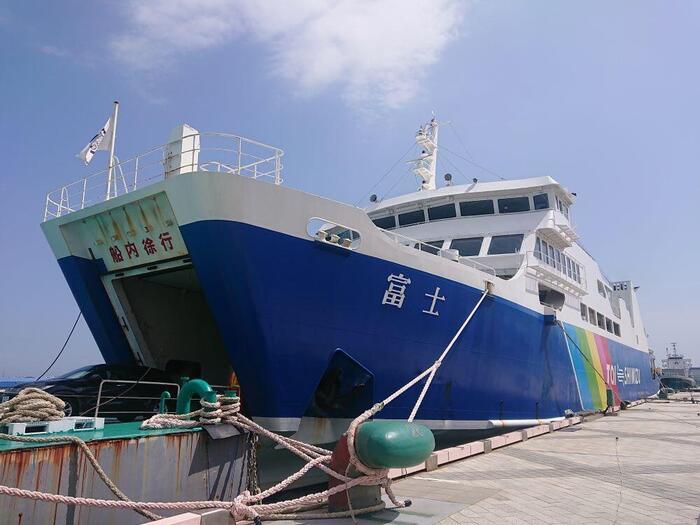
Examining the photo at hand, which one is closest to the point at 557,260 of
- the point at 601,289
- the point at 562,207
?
the point at 562,207

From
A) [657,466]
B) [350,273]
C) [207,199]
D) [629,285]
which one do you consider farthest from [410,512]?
[629,285]

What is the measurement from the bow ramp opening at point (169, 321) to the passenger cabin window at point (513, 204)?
8.55m

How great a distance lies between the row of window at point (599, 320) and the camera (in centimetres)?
1762

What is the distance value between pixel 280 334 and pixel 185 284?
3.87 meters

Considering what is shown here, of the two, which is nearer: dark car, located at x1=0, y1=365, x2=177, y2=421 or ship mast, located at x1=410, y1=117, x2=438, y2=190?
dark car, located at x1=0, y1=365, x2=177, y2=421

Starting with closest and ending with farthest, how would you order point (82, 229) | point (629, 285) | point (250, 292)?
point (250, 292), point (82, 229), point (629, 285)

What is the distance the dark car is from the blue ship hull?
3.72 feet

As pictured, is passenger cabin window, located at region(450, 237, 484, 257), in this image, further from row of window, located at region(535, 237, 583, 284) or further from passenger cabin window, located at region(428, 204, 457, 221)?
row of window, located at region(535, 237, 583, 284)

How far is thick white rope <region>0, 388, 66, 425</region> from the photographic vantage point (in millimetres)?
5254

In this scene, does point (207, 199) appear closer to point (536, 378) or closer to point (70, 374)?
point (70, 374)

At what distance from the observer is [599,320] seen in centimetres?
1966

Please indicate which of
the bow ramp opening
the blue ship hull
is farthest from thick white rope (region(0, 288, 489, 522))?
the bow ramp opening

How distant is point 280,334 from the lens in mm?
7281

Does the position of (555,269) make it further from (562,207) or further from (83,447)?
(83,447)
